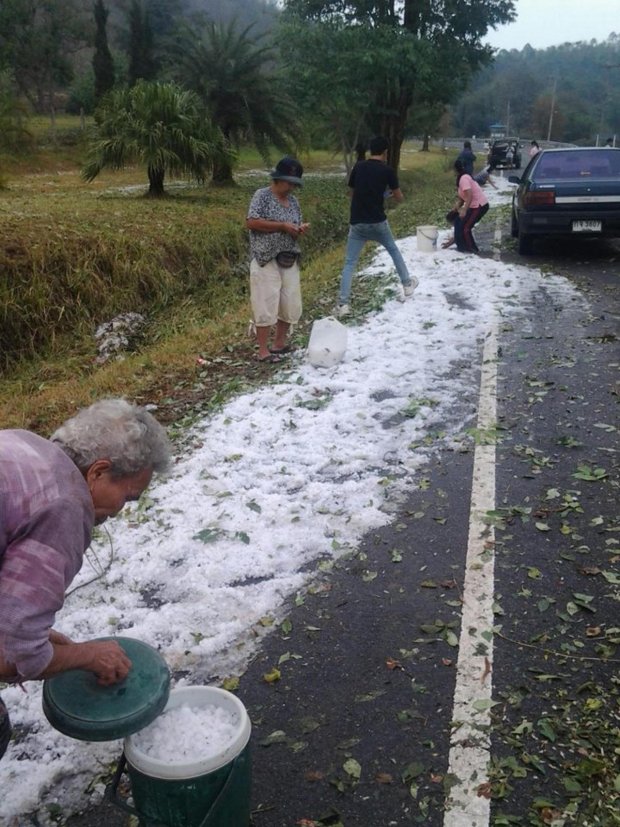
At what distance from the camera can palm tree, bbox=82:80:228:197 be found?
17016mm

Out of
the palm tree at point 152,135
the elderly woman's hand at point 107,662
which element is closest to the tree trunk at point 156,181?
the palm tree at point 152,135

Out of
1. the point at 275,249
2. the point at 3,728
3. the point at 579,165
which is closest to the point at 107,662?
the point at 3,728

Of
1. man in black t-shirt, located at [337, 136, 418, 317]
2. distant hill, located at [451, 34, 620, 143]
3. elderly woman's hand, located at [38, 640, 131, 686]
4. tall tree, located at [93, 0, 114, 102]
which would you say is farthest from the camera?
distant hill, located at [451, 34, 620, 143]

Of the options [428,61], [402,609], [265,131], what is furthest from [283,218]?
[428,61]

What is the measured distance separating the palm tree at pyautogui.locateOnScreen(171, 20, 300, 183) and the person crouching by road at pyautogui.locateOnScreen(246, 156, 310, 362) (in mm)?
18471

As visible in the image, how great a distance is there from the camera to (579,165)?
11.5 meters

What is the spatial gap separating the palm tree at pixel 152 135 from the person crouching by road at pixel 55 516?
16.3 m

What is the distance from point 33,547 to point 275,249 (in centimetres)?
524

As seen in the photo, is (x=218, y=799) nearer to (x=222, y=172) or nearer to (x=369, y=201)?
(x=369, y=201)

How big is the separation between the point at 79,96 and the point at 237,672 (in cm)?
4870

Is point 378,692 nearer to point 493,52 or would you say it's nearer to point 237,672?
point 237,672

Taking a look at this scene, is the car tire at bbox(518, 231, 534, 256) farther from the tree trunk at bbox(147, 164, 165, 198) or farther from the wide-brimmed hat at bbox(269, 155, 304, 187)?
the tree trunk at bbox(147, 164, 165, 198)

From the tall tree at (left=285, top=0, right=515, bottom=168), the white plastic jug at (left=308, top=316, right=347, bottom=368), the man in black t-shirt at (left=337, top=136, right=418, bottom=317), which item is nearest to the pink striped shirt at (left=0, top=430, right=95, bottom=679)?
the white plastic jug at (left=308, top=316, right=347, bottom=368)

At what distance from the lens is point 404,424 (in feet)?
18.1
